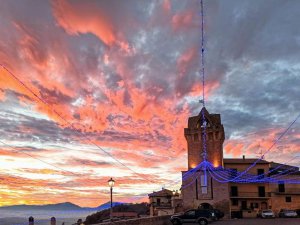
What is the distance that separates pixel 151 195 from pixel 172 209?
16574 millimetres

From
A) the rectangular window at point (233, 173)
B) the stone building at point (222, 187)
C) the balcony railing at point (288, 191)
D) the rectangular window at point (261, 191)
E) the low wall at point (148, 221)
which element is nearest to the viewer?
the low wall at point (148, 221)

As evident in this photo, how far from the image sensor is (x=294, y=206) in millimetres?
68062

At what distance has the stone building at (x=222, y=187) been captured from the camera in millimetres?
59531

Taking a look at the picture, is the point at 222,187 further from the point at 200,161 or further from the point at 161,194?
the point at 161,194

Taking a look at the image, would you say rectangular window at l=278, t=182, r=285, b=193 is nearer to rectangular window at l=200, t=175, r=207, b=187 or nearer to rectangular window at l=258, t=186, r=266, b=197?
rectangular window at l=258, t=186, r=266, b=197

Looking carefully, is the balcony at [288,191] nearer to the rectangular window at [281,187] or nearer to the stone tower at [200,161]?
the rectangular window at [281,187]

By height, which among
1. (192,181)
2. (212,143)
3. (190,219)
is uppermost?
(212,143)

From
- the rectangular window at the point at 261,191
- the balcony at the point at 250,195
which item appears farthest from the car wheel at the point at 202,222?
the rectangular window at the point at 261,191

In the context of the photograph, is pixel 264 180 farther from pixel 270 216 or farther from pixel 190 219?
pixel 190 219

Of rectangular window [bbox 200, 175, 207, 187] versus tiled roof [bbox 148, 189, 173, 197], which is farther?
tiled roof [bbox 148, 189, 173, 197]

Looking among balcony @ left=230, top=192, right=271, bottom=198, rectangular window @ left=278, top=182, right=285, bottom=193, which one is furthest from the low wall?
rectangular window @ left=278, top=182, right=285, bottom=193

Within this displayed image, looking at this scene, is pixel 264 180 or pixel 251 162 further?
pixel 251 162

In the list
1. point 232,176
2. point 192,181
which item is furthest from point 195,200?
point 232,176

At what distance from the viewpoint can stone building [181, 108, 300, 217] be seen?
5953 centimetres
